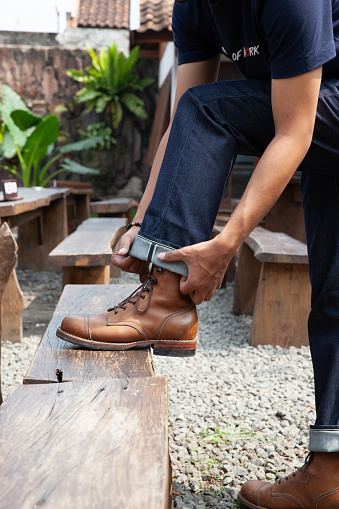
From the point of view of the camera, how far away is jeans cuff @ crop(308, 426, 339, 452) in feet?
4.31

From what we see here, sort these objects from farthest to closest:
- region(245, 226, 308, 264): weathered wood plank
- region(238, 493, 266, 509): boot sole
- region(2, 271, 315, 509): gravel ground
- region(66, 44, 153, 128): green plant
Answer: region(66, 44, 153, 128): green plant, region(245, 226, 308, 264): weathered wood plank, region(2, 271, 315, 509): gravel ground, region(238, 493, 266, 509): boot sole

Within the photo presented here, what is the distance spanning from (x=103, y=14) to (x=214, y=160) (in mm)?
13289

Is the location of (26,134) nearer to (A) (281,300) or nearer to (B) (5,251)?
(A) (281,300)

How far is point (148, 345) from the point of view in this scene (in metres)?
1.38

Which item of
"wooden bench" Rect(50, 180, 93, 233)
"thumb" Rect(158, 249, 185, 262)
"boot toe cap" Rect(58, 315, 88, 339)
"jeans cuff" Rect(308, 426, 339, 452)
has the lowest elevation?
"wooden bench" Rect(50, 180, 93, 233)

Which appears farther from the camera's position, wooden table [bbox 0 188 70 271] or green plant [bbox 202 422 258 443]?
wooden table [bbox 0 188 70 271]

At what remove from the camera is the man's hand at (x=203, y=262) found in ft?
4.03

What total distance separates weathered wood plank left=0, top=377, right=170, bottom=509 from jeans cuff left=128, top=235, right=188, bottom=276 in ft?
0.99

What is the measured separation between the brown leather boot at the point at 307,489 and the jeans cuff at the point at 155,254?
64 centimetres

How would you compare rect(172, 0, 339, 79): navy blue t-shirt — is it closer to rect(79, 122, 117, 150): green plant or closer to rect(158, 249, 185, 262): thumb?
rect(158, 249, 185, 262): thumb

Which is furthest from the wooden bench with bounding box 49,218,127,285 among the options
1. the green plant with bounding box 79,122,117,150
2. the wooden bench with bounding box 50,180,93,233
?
the green plant with bounding box 79,122,117,150

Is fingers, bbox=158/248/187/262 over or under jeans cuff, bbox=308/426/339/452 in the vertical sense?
over

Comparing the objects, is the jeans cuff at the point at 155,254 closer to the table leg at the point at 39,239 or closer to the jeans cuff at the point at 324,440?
the jeans cuff at the point at 324,440

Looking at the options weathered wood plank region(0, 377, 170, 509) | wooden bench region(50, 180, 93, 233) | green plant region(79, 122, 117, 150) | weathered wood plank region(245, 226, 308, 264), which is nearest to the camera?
weathered wood plank region(0, 377, 170, 509)
